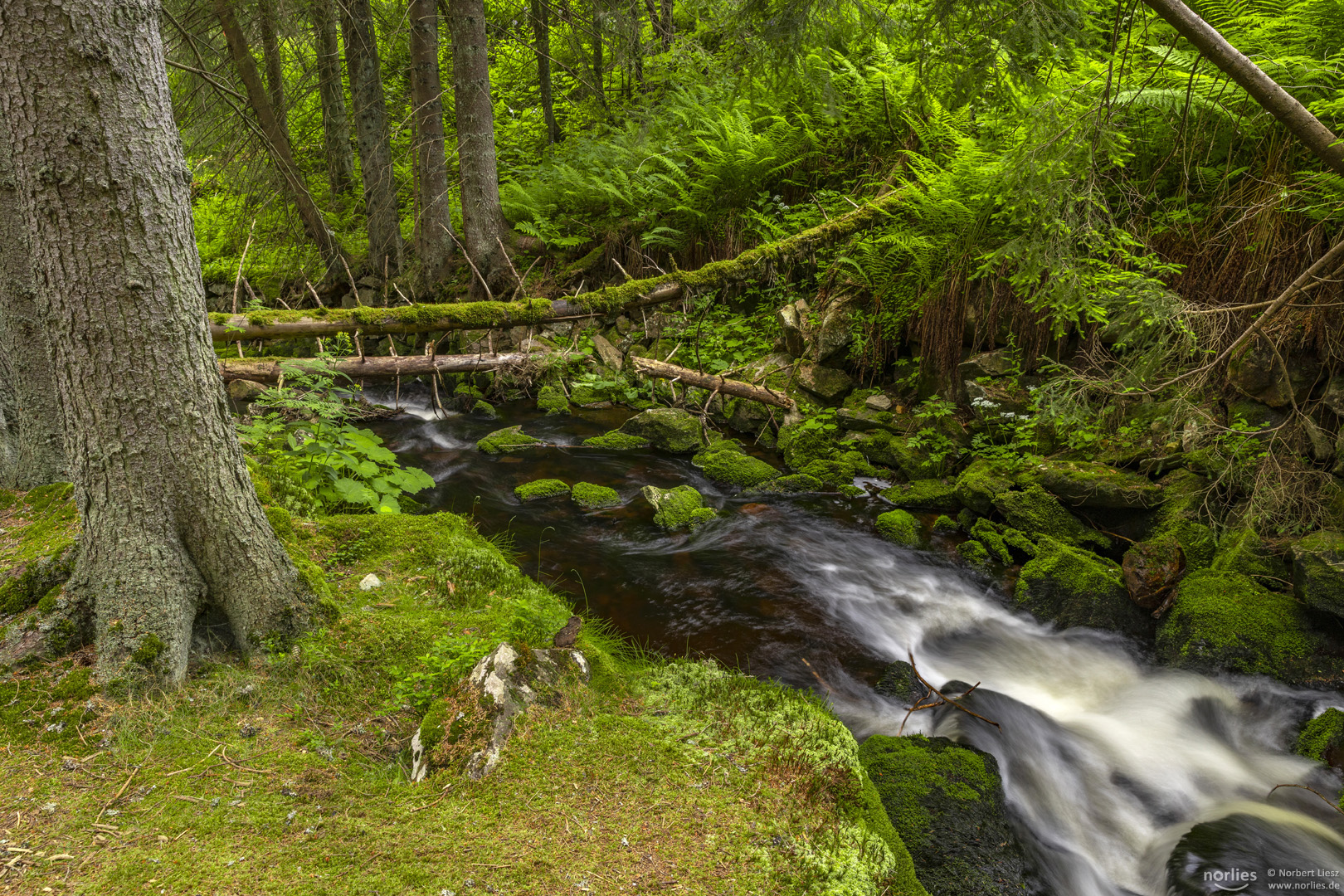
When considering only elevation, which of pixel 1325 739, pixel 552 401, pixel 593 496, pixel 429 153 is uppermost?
pixel 429 153

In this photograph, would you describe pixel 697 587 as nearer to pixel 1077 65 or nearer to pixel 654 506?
pixel 654 506

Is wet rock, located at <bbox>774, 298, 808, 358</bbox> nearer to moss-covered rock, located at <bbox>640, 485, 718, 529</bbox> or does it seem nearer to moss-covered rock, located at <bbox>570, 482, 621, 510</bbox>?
moss-covered rock, located at <bbox>640, 485, 718, 529</bbox>

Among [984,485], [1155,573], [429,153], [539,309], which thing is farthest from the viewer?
[429,153]

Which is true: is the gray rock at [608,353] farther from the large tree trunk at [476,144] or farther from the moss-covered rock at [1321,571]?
the moss-covered rock at [1321,571]

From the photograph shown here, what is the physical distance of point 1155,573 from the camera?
4930 millimetres

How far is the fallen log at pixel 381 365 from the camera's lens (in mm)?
7680

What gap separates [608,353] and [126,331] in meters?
A: 8.06

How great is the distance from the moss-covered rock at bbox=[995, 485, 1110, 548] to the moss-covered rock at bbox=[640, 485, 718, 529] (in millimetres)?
2737

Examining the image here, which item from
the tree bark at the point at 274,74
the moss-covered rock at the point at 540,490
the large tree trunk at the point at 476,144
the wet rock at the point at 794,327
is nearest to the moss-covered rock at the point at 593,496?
the moss-covered rock at the point at 540,490

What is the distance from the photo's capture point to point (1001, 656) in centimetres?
491

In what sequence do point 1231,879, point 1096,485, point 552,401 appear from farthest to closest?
point 552,401 < point 1096,485 < point 1231,879

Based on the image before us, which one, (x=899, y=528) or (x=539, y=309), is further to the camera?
(x=539, y=309)

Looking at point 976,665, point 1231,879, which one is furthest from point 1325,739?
point 976,665

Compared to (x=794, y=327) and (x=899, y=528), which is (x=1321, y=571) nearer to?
(x=899, y=528)
